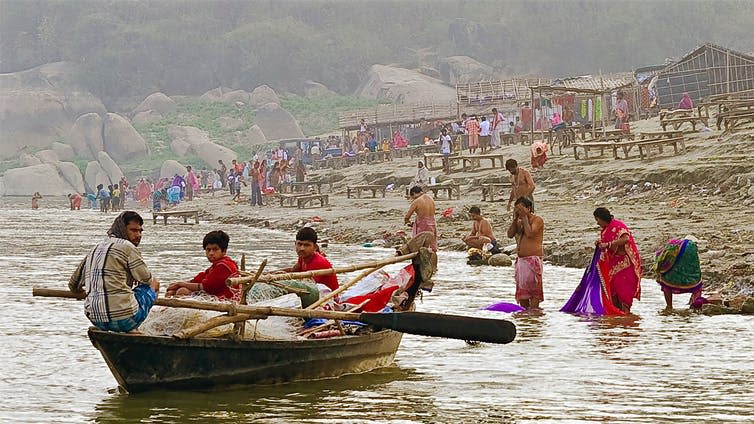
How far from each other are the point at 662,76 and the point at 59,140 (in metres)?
40.9

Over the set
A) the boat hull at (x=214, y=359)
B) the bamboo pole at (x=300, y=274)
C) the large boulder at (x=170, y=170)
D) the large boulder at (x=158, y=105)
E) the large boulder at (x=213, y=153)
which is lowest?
the boat hull at (x=214, y=359)

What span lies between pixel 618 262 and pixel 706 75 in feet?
94.1

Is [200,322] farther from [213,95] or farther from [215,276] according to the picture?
[213,95]

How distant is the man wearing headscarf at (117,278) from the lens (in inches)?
306

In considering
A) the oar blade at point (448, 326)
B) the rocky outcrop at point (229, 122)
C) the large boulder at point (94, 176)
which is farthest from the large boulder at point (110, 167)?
the oar blade at point (448, 326)

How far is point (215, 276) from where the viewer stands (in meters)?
8.97

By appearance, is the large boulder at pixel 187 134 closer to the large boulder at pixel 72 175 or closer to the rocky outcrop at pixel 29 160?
the large boulder at pixel 72 175

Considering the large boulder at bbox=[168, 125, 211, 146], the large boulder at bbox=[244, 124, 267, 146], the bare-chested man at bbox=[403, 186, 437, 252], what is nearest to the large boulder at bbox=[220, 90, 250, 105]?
the large boulder at bbox=[168, 125, 211, 146]

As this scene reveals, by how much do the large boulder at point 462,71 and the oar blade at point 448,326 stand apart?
68.0 m

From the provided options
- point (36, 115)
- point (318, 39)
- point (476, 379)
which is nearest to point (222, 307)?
point (476, 379)

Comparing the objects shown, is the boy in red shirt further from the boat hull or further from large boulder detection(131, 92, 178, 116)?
large boulder detection(131, 92, 178, 116)

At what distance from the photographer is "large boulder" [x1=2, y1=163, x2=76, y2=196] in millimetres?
57969

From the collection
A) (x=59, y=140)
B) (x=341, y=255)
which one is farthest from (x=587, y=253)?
(x=59, y=140)

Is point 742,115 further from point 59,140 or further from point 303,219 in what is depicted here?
point 59,140
